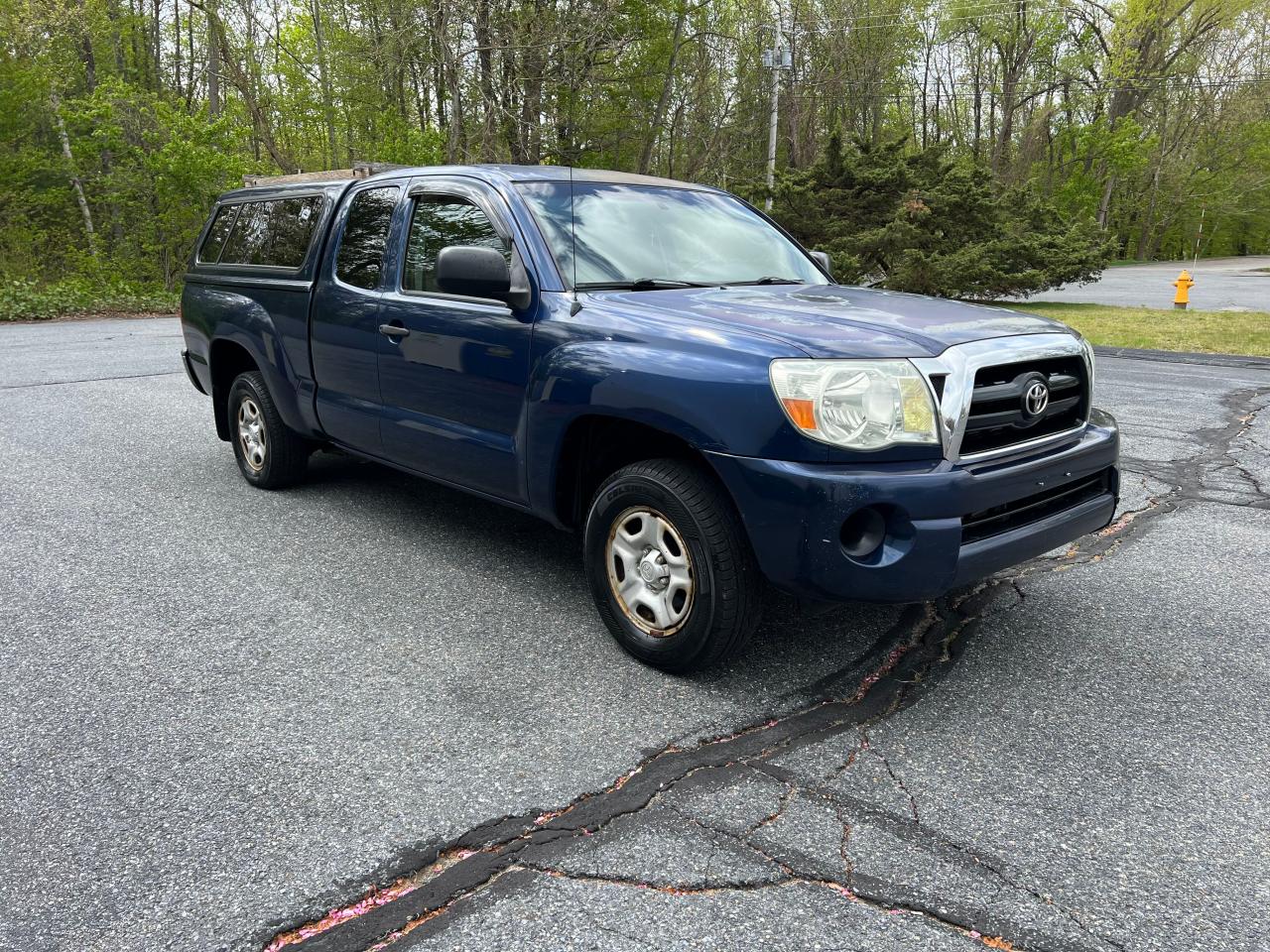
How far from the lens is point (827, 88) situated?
1515 inches

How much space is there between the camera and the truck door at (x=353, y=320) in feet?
14.9

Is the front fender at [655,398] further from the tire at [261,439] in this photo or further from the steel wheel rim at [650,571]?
the tire at [261,439]

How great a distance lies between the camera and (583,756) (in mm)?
2801

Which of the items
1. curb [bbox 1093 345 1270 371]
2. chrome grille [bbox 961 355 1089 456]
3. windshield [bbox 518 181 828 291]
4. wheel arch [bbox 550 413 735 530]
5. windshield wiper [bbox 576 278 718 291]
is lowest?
curb [bbox 1093 345 1270 371]

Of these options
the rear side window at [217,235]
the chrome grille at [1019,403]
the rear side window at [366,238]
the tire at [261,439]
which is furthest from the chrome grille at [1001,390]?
the rear side window at [217,235]

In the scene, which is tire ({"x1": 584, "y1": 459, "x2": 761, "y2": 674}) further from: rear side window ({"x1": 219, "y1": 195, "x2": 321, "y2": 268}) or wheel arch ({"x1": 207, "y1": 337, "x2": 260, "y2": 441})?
wheel arch ({"x1": 207, "y1": 337, "x2": 260, "y2": 441})

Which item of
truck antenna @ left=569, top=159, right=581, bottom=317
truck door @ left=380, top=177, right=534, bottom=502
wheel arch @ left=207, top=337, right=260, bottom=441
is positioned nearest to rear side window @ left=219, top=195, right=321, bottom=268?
wheel arch @ left=207, top=337, right=260, bottom=441

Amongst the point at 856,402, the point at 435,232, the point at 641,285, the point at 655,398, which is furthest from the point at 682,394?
the point at 435,232

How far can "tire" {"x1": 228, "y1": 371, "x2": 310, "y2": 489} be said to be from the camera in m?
5.48

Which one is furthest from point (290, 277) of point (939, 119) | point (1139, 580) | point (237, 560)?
point (939, 119)

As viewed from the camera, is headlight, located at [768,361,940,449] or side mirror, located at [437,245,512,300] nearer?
headlight, located at [768,361,940,449]

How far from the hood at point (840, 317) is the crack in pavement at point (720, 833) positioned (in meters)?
1.19

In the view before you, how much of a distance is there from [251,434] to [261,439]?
141mm

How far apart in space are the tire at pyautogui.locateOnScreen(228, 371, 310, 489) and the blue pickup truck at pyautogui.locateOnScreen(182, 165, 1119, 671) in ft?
1.57
